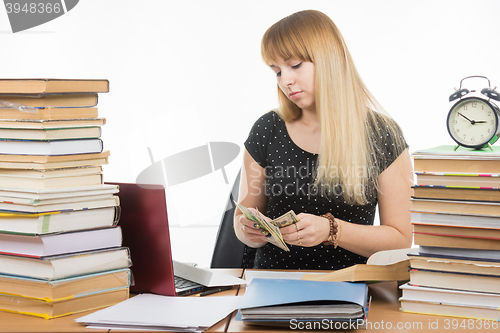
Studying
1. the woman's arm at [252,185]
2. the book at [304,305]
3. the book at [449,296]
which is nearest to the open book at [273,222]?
the book at [304,305]

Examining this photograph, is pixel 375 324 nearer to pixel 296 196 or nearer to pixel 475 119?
pixel 475 119

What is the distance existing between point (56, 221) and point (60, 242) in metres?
0.05

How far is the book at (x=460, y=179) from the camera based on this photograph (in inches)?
35.4

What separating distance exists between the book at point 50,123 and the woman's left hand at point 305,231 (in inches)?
24.8

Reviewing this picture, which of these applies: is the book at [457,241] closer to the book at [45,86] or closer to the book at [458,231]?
the book at [458,231]

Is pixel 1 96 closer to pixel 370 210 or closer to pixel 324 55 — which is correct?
pixel 324 55

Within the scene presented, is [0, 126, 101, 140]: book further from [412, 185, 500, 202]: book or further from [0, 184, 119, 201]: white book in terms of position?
[412, 185, 500, 202]: book

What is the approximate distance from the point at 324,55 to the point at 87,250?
39.5 inches

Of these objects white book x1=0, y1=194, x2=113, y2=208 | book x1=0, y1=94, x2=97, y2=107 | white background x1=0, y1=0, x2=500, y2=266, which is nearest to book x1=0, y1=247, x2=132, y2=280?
white book x1=0, y1=194, x2=113, y2=208

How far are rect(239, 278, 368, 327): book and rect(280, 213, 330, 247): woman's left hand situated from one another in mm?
423

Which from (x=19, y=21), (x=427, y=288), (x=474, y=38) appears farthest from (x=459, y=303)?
(x=19, y=21)

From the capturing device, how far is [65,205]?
1.00m

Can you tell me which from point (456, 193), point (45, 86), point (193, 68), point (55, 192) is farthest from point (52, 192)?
point (193, 68)

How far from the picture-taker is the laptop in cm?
106
